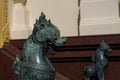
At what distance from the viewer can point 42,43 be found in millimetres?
1502

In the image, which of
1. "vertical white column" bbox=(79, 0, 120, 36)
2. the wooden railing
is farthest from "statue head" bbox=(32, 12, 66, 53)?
"vertical white column" bbox=(79, 0, 120, 36)

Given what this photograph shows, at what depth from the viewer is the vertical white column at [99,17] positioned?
3.83 metres

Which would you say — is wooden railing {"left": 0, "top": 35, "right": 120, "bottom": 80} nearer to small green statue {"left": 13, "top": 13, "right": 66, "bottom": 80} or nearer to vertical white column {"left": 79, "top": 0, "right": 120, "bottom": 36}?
vertical white column {"left": 79, "top": 0, "right": 120, "bottom": 36}

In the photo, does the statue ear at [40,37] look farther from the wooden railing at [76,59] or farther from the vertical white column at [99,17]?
the vertical white column at [99,17]

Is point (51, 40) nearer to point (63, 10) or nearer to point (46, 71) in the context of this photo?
point (46, 71)

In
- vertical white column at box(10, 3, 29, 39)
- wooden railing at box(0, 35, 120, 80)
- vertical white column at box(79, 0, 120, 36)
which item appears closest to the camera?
wooden railing at box(0, 35, 120, 80)

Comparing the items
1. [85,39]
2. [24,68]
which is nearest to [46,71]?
[24,68]

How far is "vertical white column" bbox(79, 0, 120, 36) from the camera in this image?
3.83 meters

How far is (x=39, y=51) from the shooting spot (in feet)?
4.89

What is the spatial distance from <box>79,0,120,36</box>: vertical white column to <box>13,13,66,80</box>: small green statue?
237 centimetres

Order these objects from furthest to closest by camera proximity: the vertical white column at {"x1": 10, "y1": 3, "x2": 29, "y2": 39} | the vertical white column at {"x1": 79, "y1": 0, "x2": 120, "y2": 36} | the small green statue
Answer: the vertical white column at {"x1": 10, "y1": 3, "x2": 29, "y2": 39}
the vertical white column at {"x1": 79, "y1": 0, "x2": 120, "y2": 36}
the small green statue

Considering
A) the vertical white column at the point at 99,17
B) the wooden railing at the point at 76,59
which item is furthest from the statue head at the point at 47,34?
the vertical white column at the point at 99,17

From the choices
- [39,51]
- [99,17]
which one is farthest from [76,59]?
[39,51]

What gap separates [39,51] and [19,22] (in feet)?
9.73
